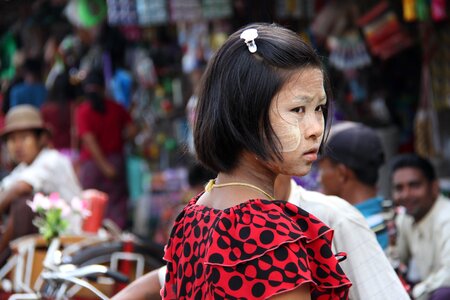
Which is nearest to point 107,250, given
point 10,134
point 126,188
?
point 10,134

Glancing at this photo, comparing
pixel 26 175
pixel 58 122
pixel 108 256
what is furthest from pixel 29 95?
pixel 108 256

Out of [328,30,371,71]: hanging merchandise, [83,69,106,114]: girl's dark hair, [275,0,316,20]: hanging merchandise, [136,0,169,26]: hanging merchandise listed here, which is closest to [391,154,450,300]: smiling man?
[328,30,371,71]: hanging merchandise

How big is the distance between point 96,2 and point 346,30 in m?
2.94

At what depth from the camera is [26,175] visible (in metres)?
6.75

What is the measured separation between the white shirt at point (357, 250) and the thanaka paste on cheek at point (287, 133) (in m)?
0.85

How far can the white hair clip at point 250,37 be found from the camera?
2.38 metres

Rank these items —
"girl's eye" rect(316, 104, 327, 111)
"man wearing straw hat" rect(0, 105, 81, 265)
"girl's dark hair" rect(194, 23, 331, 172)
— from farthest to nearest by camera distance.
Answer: "man wearing straw hat" rect(0, 105, 81, 265)
"girl's eye" rect(316, 104, 327, 111)
"girl's dark hair" rect(194, 23, 331, 172)

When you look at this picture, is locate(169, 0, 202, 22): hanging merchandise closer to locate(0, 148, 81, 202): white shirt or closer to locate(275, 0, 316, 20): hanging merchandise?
locate(275, 0, 316, 20): hanging merchandise

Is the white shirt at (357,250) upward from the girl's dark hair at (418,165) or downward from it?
upward

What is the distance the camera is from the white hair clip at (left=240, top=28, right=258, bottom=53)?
2.38 meters

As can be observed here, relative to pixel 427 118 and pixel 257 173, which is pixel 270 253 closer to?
pixel 257 173

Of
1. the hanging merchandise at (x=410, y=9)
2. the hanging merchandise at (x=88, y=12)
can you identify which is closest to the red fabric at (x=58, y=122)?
the hanging merchandise at (x=88, y=12)

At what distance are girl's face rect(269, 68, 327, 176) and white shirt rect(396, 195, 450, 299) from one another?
320 cm

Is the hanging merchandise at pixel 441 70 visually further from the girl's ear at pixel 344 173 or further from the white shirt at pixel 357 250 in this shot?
the white shirt at pixel 357 250
